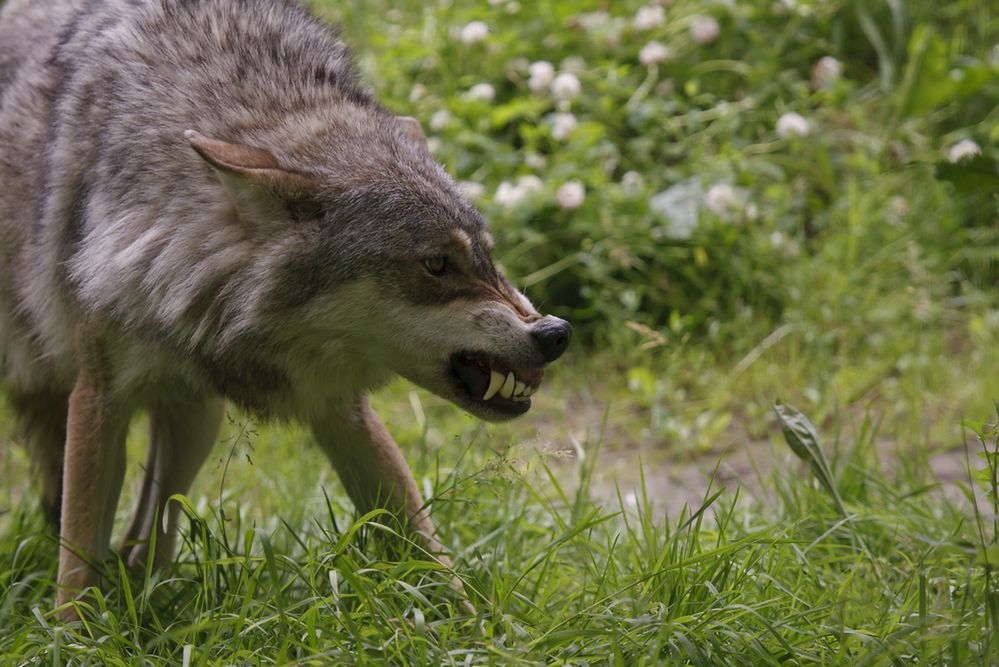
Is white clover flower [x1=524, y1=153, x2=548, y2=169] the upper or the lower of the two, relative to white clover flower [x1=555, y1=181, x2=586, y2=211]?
upper

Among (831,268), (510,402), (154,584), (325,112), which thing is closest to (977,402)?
(831,268)

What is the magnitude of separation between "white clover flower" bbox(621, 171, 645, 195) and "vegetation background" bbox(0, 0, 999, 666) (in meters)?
0.02

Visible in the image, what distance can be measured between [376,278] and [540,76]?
357 centimetres

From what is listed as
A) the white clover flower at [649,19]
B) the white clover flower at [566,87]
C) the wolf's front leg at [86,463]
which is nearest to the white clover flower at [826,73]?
the white clover flower at [649,19]

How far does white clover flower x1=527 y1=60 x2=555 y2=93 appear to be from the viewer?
6.38m

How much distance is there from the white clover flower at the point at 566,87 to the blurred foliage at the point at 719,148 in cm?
6

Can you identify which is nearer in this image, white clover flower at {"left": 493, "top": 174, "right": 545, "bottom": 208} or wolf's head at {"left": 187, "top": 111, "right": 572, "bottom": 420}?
wolf's head at {"left": 187, "top": 111, "right": 572, "bottom": 420}

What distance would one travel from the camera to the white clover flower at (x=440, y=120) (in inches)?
254

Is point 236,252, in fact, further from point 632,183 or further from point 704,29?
point 704,29

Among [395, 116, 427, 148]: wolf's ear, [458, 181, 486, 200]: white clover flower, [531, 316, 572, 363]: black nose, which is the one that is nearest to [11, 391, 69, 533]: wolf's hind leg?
[395, 116, 427, 148]: wolf's ear

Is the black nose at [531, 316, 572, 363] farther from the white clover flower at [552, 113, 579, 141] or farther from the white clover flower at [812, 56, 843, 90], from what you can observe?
the white clover flower at [812, 56, 843, 90]

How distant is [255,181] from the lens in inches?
118

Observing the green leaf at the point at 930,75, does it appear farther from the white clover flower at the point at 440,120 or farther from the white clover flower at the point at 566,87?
the white clover flower at the point at 440,120

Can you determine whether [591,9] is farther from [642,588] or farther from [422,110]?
[642,588]
